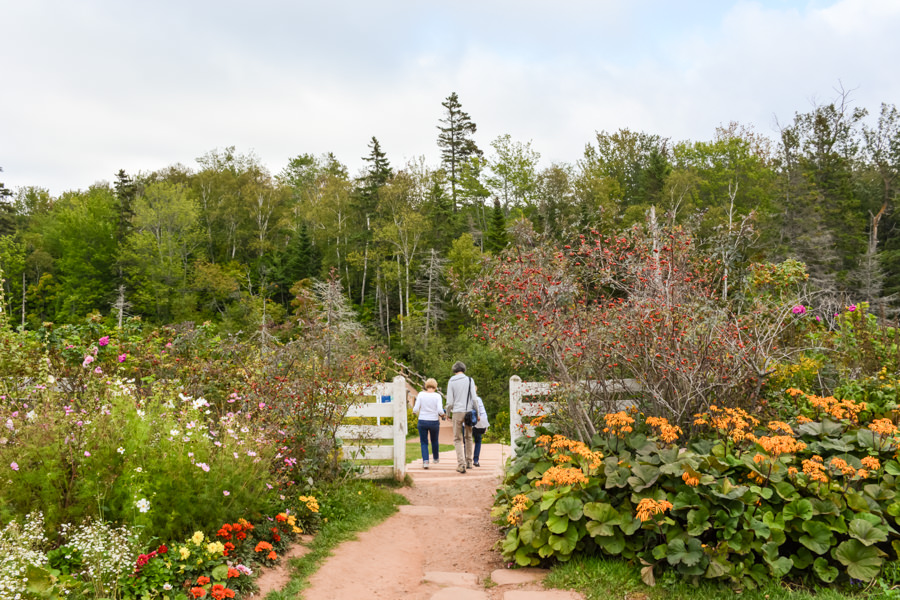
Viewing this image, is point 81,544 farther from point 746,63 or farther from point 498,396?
point 746,63

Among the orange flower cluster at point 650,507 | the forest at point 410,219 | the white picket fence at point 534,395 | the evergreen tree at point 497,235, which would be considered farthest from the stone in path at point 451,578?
the evergreen tree at point 497,235

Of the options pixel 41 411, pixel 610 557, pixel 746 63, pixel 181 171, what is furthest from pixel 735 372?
pixel 181 171

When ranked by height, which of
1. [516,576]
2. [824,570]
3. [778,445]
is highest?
[778,445]

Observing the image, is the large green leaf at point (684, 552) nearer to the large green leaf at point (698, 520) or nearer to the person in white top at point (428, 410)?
the large green leaf at point (698, 520)

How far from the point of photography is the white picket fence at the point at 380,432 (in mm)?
6371

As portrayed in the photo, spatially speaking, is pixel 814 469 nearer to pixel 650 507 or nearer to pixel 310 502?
pixel 650 507

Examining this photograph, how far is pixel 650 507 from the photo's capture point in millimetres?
3451

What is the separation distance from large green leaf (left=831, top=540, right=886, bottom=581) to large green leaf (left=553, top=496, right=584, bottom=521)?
1.44 metres

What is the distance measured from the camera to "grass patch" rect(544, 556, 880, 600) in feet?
10.6

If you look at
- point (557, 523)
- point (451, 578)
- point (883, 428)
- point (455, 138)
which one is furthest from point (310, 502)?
point (455, 138)

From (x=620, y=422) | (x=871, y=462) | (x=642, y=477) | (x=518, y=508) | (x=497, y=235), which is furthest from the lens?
(x=497, y=235)

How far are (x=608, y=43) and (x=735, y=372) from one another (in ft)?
18.8

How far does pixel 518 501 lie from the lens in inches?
162

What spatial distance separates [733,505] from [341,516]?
10.8 feet
